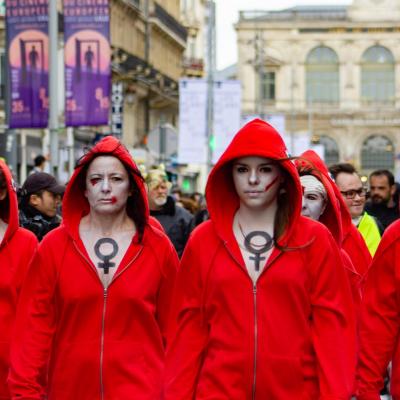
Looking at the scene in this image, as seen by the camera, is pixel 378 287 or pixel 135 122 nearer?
pixel 378 287

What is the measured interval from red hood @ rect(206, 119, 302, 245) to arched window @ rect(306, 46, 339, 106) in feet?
324

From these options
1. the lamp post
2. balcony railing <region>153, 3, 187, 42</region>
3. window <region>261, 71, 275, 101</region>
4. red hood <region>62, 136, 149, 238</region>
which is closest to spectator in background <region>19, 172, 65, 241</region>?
red hood <region>62, 136, 149, 238</region>

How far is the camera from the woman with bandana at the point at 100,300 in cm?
658

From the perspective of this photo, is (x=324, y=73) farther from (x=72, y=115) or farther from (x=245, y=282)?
(x=245, y=282)

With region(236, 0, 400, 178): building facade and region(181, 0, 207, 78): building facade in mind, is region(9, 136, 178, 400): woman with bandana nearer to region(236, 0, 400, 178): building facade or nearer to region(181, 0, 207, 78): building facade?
region(181, 0, 207, 78): building facade

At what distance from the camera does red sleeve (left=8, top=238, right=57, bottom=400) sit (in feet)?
21.4

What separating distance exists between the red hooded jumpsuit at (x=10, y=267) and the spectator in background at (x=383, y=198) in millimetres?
6308

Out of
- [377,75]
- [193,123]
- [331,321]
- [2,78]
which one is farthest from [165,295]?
[377,75]

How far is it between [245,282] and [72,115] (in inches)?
656

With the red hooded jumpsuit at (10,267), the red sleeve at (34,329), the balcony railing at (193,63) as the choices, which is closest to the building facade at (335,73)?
the balcony railing at (193,63)

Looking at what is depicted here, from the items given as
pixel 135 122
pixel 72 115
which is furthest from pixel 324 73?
pixel 72 115

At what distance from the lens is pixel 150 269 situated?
6.78 meters

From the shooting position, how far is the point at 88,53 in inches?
859

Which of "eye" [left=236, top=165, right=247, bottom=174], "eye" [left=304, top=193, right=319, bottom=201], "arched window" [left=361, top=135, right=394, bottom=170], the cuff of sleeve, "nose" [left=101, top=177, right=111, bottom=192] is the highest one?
"eye" [left=236, top=165, right=247, bottom=174]
